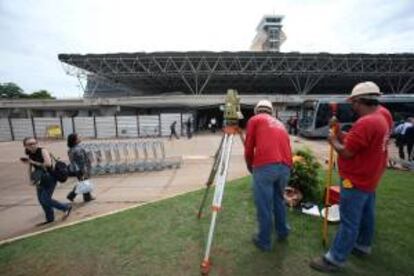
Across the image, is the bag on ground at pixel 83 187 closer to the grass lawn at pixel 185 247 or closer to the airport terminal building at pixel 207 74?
the grass lawn at pixel 185 247

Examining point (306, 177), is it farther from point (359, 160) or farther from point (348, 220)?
point (359, 160)

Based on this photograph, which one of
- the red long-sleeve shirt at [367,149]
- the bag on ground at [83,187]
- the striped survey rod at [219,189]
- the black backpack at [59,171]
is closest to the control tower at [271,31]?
the bag on ground at [83,187]

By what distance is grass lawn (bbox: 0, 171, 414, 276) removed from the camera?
10.8 feet

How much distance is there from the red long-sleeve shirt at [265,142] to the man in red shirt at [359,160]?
0.59 metres

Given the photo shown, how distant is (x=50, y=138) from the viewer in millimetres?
26094

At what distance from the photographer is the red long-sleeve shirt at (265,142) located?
3336mm

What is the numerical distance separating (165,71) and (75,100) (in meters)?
14.5

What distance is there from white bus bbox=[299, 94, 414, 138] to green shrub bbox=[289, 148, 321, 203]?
14573 mm

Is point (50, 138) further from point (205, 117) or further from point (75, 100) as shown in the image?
point (205, 117)

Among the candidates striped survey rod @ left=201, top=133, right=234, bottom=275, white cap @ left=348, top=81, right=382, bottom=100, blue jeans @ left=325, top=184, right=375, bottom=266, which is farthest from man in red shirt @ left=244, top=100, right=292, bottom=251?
white cap @ left=348, top=81, right=382, bottom=100

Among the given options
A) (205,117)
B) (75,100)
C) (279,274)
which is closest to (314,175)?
(279,274)

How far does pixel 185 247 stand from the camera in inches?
152

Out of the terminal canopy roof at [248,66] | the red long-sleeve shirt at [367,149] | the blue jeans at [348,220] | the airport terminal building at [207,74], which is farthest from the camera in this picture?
the terminal canopy roof at [248,66]

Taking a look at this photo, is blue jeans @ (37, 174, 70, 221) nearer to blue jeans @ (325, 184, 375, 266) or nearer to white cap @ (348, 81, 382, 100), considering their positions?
blue jeans @ (325, 184, 375, 266)
